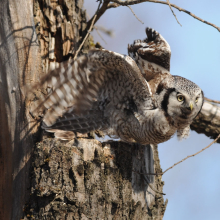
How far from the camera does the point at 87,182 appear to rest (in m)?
2.71

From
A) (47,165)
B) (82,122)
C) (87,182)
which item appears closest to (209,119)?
(82,122)

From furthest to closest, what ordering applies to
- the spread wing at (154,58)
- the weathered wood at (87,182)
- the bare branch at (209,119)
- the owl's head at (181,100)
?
the bare branch at (209,119)
the spread wing at (154,58)
the owl's head at (181,100)
the weathered wood at (87,182)

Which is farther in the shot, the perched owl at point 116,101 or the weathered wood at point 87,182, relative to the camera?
the perched owl at point 116,101

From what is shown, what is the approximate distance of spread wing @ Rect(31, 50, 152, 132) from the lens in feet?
9.44

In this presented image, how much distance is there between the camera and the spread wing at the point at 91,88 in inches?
113

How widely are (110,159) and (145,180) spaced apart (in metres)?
0.49

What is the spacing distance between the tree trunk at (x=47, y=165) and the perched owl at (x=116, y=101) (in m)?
0.24

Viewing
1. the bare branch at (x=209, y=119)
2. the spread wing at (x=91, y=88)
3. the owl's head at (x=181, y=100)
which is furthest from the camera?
the bare branch at (x=209, y=119)

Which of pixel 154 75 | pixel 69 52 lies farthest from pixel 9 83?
pixel 154 75

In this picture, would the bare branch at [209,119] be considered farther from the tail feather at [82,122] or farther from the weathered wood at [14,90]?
the weathered wood at [14,90]

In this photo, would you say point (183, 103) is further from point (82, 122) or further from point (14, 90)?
point (14, 90)

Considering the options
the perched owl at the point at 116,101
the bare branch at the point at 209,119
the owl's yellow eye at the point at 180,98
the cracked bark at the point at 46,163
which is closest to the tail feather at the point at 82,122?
the perched owl at the point at 116,101

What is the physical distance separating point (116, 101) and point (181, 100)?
68 centimetres

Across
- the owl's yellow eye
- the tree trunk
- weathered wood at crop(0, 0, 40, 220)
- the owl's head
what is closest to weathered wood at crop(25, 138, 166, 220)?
the tree trunk
